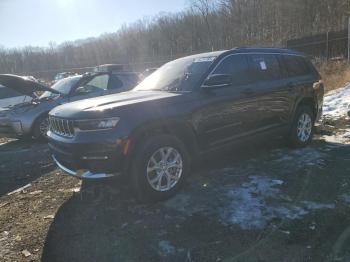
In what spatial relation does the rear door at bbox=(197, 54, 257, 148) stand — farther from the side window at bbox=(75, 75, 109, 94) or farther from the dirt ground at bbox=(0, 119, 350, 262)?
the side window at bbox=(75, 75, 109, 94)

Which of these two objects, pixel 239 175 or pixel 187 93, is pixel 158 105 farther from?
pixel 239 175

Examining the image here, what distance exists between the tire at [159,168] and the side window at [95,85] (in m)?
5.86

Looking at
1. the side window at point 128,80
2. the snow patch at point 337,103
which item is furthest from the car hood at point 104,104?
the snow patch at point 337,103

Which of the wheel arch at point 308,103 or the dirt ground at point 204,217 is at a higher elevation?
the wheel arch at point 308,103

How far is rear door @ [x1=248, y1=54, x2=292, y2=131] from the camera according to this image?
6.04m


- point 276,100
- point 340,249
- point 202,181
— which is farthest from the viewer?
point 276,100

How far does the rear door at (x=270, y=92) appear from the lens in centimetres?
604

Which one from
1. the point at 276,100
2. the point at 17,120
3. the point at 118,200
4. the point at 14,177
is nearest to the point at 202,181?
the point at 118,200

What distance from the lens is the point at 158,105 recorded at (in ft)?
15.5

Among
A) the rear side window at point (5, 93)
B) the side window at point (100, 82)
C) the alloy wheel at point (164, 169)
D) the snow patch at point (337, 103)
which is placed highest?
the side window at point (100, 82)

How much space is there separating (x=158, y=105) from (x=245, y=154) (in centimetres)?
259

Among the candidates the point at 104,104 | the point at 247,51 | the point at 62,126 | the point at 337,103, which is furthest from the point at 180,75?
the point at 337,103

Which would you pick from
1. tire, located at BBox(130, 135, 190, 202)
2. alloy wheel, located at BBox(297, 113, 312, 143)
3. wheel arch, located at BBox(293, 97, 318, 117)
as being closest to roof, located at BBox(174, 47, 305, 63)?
wheel arch, located at BBox(293, 97, 318, 117)

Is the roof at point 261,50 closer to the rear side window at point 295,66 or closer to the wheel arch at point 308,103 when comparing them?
the rear side window at point 295,66
